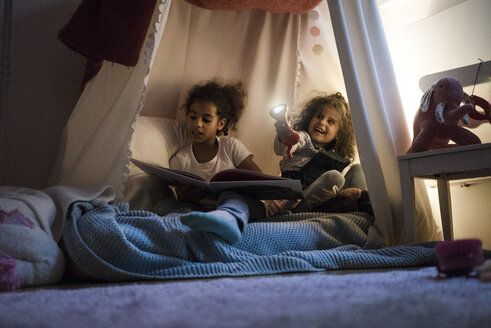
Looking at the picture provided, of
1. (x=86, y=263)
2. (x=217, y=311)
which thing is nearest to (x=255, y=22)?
(x=86, y=263)

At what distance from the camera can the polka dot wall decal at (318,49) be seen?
1980mm

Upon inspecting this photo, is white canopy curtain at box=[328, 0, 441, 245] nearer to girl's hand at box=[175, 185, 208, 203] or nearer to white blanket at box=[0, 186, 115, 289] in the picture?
girl's hand at box=[175, 185, 208, 203]

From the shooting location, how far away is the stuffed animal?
4.10 ft

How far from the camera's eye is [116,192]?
1.31 metres

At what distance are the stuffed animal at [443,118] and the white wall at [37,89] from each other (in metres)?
1.27

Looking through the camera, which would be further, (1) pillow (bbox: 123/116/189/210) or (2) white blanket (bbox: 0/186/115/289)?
(1) pillow (bbox: 123/116/189/210)

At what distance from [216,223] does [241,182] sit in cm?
23

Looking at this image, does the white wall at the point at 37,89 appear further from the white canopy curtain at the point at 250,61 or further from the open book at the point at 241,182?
the open book at the point at 241,182

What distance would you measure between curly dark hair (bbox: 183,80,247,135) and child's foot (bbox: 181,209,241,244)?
0.86 meters

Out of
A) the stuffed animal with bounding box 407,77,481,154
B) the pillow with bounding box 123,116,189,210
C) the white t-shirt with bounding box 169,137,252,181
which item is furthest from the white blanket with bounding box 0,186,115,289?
the stuffed animal with bounding box 407,77,481,154

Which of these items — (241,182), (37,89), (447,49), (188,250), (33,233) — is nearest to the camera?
(33,233)

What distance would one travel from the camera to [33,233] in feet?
3.02

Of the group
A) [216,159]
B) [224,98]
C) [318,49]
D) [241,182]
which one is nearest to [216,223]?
[241,182]

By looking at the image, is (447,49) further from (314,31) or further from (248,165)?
(248,165)
